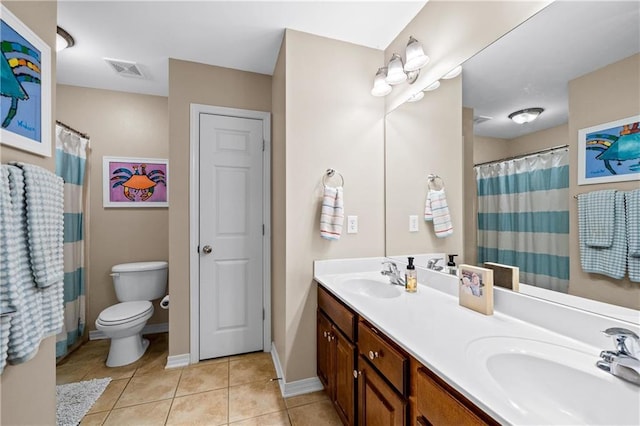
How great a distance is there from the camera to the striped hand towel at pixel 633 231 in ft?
→ 2.60

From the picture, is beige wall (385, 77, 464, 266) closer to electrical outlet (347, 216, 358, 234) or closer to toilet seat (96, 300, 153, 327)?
electrical outlet (347, 216, 358, 234)

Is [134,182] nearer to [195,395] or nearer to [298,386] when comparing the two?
[195,395]

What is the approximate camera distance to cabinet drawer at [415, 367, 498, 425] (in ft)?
2.09

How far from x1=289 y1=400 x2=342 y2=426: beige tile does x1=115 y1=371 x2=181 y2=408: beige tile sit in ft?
2.91

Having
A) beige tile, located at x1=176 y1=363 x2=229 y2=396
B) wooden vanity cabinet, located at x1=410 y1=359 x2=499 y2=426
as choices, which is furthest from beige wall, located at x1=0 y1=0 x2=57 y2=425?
wooden vanity cabinet, located at x1=410 y1=359 x2=499 y2=426

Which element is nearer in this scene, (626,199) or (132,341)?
(626,199)

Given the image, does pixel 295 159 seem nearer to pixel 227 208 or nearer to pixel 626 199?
pixel 227 208

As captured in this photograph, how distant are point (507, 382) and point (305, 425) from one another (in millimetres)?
1241

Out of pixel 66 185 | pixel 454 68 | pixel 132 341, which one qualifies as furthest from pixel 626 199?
pixel 66 185

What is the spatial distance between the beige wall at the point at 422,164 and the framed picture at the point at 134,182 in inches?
91.8

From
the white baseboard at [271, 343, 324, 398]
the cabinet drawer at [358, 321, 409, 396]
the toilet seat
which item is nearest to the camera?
the cabinet drawer at [358, 321, 409, 396]

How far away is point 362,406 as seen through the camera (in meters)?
1.21

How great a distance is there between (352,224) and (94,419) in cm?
200

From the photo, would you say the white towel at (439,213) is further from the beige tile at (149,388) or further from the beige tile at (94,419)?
the beige tile at (94,419)
